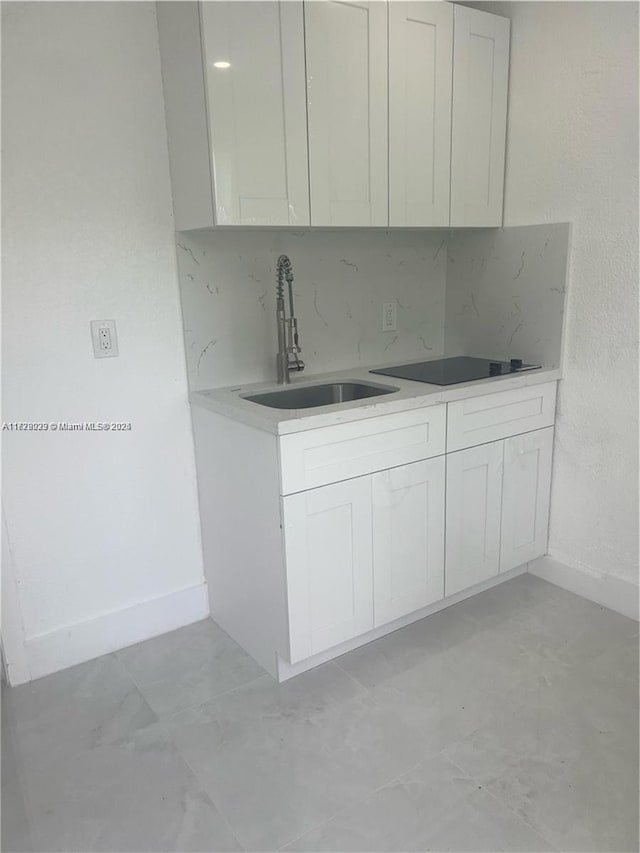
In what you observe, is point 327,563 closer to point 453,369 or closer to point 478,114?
point 453,369

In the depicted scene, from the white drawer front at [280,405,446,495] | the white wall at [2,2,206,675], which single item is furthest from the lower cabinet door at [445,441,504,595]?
the white wall at [2,2,206,675]

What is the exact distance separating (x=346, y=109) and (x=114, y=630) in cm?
188

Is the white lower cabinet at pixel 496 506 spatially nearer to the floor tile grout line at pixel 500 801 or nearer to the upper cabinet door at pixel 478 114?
the floor tile grout line at pixel 500 801

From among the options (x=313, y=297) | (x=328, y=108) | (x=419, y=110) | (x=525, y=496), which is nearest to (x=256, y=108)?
(x=328, y=108)

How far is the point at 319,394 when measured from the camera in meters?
2.32

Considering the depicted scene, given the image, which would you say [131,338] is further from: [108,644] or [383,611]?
[383,611]

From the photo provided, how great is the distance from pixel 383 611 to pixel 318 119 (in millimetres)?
1573

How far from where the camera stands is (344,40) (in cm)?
186

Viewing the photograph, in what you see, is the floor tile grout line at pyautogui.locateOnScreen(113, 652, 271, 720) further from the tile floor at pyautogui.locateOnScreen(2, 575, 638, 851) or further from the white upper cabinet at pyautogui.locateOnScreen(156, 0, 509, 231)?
the white upper cabinet at pyautogui.locateOnScreen(156, 0, 509, 231)

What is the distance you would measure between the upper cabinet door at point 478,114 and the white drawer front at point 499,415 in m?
0.67

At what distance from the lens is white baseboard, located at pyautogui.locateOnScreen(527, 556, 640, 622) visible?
224cm

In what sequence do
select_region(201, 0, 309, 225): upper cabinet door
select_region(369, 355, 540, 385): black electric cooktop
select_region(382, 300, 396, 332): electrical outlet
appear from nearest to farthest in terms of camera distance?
select_region(201, 0, 309, 225): upper cabinet door < select_region(369, 355, 540, 385): black electric cooktop < select_region(382, 300, 396, 332): electrical outlet

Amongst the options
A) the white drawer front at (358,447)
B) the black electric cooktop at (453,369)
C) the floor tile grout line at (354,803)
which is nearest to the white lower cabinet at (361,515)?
the white drawer front at (358,447)

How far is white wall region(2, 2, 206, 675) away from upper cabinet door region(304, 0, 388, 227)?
20.0 inches
